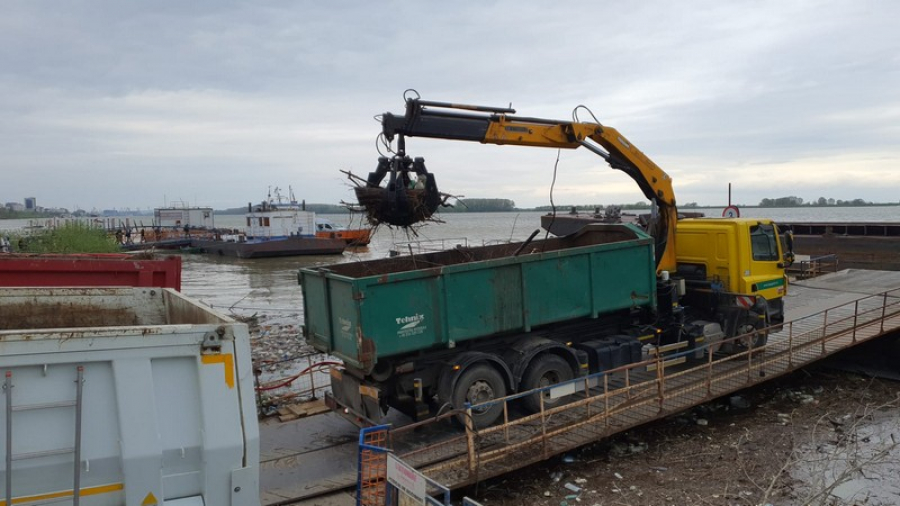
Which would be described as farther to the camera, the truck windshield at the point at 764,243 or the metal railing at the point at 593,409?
the truck windshield at the point at 764,243

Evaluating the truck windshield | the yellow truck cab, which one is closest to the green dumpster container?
the yellow truck cab

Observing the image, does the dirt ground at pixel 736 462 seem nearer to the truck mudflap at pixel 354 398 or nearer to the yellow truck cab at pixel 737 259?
the truck mudflap at pixel 354 398

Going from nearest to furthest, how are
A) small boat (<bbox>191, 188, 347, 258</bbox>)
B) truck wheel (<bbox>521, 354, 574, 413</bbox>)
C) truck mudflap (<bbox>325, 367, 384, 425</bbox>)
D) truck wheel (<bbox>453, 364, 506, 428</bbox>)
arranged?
truck mudflap (<bbox>325, 367, 384, 425</bbox>) < truck wheel (<bbox>453, 364, 506, 428</bbox>) < truck wheel (<bbox>521, 354, 574, 413</bbox>) < small boat (<bbox>191, 188, 347, 258</bbox>)

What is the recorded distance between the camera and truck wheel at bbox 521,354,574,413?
8.09 m

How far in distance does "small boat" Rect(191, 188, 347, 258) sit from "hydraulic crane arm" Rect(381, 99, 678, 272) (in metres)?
35.6

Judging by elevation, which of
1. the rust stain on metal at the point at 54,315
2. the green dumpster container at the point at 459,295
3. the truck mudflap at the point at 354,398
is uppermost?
the rust stain on metal at the point at 54,315

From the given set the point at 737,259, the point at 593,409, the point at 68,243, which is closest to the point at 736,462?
the point at 593,409

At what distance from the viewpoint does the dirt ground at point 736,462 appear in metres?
6.49

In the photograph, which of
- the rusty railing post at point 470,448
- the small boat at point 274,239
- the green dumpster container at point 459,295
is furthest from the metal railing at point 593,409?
the small boat at point 274,239

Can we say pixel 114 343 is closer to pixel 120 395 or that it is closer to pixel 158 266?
pixel 120 395

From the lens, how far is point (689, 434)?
8.28 m

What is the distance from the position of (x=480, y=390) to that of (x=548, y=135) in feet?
13.5

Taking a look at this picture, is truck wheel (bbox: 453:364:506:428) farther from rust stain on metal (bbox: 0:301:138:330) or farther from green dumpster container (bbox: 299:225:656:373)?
rust stain on metal (bbox: 0:301:138:330)

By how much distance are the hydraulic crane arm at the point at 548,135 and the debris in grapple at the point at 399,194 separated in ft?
1.64
